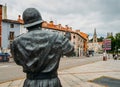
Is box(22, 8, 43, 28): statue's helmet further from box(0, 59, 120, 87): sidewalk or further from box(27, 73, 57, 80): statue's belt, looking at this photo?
box(0, 59, 120, 87): sidewalk

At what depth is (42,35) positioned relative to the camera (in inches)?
128

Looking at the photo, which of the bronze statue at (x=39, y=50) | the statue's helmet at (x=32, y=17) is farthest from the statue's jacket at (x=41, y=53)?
the statue's helmet at (x=32, y=17)

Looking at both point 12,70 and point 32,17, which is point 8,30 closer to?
point 12,70

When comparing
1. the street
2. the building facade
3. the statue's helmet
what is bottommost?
the street

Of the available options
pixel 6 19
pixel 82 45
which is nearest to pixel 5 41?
pixel 6 19

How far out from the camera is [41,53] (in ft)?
10.6

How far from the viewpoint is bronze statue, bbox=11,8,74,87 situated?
322cm

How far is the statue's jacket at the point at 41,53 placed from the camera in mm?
3219

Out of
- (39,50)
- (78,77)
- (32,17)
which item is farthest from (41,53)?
(78,77)

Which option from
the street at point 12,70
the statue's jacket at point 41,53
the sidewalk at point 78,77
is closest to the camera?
the statue's jacket at point 41,53

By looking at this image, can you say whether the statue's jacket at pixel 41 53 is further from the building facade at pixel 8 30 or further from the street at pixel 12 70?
the building facade at pixel 8 30

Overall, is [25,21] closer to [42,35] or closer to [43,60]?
[42,35]

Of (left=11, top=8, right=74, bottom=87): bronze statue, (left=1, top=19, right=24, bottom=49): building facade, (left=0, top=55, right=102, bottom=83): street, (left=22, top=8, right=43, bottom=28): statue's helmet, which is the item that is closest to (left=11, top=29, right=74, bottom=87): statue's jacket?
(left=11, top=8, right=74, bottom=87): bronze statue

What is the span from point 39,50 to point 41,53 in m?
0.05
